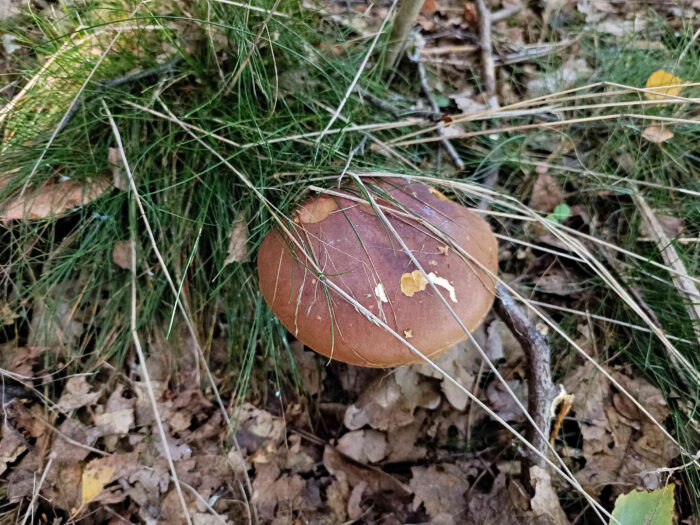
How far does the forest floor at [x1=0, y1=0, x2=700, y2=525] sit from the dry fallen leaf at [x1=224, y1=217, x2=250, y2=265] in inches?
0.5

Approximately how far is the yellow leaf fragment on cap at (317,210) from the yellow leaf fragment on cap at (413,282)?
0.38 metres

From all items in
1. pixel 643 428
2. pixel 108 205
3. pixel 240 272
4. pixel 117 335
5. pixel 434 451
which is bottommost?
pixel 434 451

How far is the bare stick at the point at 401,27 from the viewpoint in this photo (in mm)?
2201

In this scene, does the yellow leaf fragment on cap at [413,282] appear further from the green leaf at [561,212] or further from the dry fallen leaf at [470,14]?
the dry fallen leaf at [470,14]

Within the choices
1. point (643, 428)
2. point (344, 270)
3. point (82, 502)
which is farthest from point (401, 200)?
point (82, 502)

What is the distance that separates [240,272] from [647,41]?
9.59 ft

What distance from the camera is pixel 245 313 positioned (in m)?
2.18

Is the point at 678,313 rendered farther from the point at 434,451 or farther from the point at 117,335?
the point at 117,335

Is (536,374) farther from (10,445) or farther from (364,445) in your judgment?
(10,445)

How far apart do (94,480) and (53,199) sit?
1253 millimetres

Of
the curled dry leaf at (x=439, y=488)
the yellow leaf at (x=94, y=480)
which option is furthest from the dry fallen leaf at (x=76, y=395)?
the curled dry leaf at (x=439, y=488)

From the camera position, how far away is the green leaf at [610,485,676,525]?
1.52 m

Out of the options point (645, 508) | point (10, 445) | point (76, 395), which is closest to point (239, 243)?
point (76, 395)

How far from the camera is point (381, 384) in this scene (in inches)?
84.0
